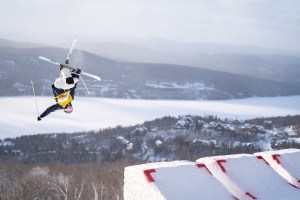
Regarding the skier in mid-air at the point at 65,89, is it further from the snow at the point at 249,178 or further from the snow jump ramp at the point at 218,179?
the snow at the point at 249,178

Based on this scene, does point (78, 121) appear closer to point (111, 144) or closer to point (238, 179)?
point (111, 144)

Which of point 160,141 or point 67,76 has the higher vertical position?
point 67,76

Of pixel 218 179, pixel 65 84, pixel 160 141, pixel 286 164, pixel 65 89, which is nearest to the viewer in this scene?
pixel 218 179

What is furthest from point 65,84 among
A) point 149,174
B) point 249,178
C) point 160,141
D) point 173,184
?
point 160,141

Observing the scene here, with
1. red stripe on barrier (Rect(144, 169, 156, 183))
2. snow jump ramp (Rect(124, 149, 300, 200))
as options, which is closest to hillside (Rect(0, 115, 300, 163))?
snow jump ramp (Rect(124, 149, 300, 200))

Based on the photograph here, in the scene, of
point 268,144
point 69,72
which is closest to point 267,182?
point 69,72

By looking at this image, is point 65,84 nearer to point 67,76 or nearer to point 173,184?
point 67,76
